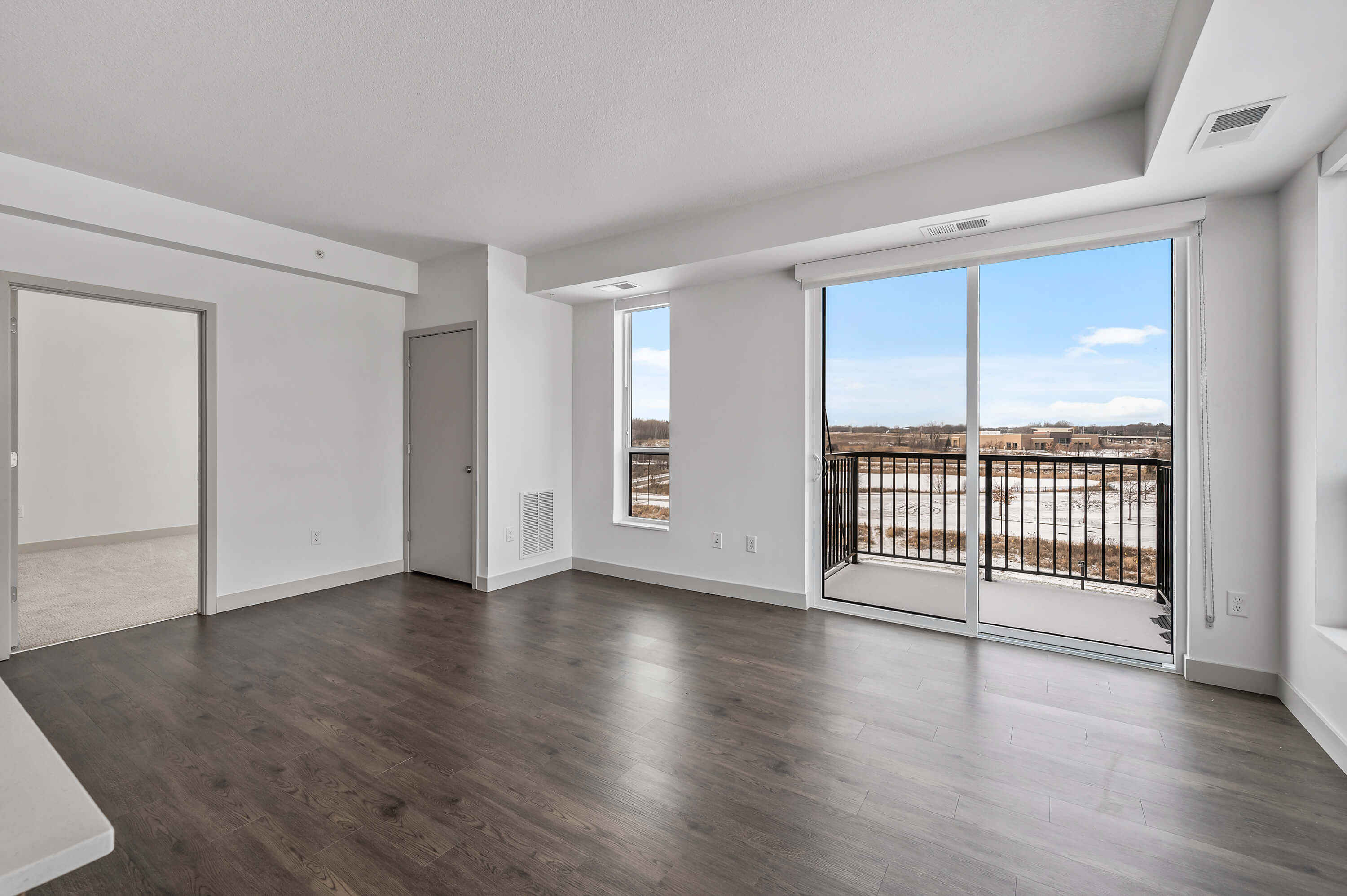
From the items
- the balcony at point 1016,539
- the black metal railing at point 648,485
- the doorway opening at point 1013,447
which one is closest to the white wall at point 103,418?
the black metal railing at point 648,485

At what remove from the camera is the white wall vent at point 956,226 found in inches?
131

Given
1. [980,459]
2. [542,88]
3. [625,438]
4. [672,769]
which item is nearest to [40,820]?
[672,769]

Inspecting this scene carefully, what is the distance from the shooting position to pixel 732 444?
15.3 ft

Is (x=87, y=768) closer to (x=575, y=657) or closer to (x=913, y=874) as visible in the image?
(x=575, y=657)

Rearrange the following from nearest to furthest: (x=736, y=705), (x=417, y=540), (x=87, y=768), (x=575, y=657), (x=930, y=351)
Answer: (x=87, y=768), (x=736, y=705), (x=575, y=657), (x=930, y=351), (x=417, y=540)

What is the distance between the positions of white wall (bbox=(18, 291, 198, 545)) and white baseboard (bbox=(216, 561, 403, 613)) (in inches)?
106

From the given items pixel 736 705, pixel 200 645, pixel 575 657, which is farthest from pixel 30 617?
pixel 736 705

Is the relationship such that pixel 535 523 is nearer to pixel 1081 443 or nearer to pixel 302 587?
pixel 302 587

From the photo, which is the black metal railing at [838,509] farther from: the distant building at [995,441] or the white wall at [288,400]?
the white wall at [288,400]

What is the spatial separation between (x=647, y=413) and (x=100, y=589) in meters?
4.47

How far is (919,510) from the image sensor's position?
4.87 m

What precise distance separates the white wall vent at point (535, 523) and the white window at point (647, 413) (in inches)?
26.9

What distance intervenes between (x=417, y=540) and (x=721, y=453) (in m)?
2.85

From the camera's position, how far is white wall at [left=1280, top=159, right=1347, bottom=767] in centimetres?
246
